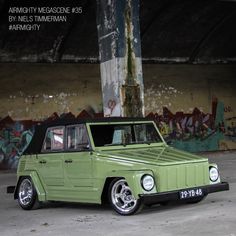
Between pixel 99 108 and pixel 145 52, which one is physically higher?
pixel 145 52

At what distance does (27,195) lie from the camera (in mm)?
10336

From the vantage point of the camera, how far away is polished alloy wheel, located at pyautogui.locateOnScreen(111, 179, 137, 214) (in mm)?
8500

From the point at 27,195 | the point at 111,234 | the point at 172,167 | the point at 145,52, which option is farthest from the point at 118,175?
the point at 145,52

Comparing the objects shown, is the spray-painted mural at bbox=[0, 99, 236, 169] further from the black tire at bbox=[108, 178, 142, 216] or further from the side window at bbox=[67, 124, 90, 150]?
the black tire at bbox=[108, 178, 142, 216]

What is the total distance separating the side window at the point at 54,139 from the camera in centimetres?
982

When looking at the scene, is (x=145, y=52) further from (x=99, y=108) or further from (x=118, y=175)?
(x=118, y=175)

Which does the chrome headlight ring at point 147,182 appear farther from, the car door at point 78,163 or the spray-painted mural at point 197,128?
the spray-painted mural at point 197,128

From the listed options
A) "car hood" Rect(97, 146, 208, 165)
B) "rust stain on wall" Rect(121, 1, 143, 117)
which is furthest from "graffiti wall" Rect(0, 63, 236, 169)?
"car hood" Rect(97, 146, 208, 165)

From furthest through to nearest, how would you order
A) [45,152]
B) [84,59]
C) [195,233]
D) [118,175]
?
[84,59] < [45,152] < [118,175] < [195,233]

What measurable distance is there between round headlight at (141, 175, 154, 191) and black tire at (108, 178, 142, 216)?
265 millimetres

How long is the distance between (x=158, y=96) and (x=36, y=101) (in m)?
5.84

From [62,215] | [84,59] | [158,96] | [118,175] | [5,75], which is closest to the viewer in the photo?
[118,175]

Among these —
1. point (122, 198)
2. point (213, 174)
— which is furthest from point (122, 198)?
point (213, 174)

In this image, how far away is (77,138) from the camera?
9.55 meters
